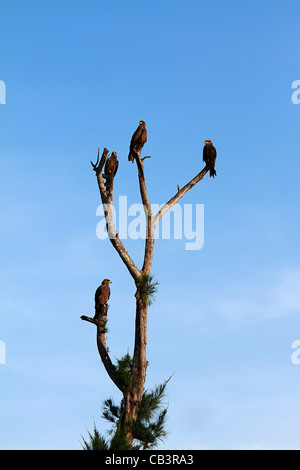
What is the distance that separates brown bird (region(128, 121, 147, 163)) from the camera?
12547 millimetres

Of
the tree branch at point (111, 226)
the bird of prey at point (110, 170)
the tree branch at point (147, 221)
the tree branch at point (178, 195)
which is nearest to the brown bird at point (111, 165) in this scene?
the bird of prey at point (110, 170)

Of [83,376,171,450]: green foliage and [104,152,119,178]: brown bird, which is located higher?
[104,152,119,178]: brown bird

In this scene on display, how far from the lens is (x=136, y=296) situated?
11633 millimetres

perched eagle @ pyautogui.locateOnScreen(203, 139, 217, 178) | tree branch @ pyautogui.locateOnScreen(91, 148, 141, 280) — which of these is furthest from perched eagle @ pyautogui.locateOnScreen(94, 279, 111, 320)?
perched eagle @ pyautogui.locateOnScreen(203, 139, 217, 178)

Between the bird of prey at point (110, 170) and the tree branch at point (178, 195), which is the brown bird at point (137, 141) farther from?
the tree branch at point (178, 195)

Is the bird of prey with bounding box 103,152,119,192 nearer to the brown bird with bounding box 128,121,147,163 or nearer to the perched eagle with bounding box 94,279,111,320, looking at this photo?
the brown bird with bounding box 128,121,147,163

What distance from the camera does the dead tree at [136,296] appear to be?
1129 cm

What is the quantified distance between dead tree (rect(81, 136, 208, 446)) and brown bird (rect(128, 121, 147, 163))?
0.12m

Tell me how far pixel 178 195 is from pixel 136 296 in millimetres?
2484

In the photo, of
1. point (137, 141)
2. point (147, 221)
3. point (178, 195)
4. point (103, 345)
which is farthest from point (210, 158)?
point (103, 345)
